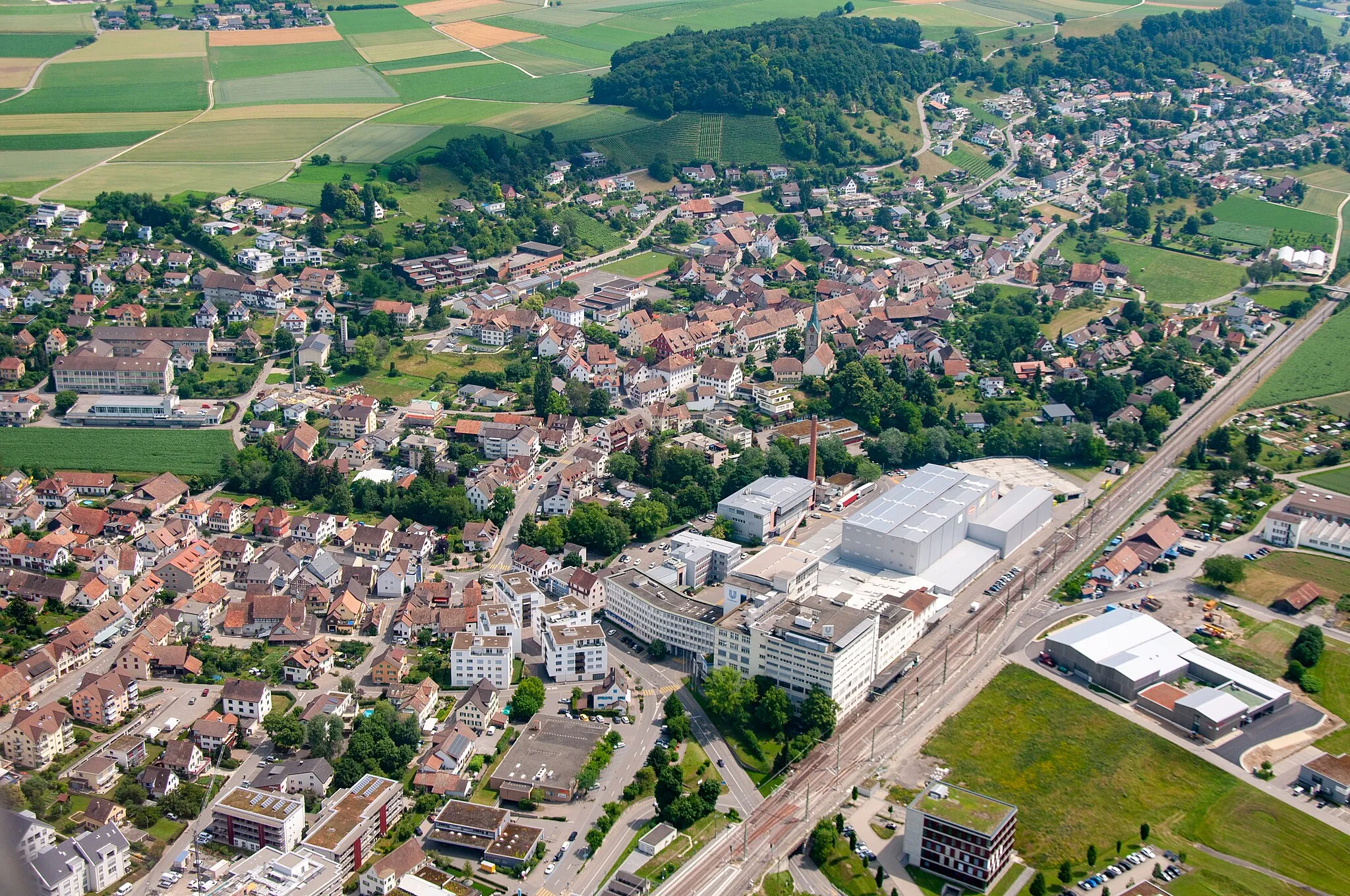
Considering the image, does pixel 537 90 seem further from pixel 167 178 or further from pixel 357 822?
pixel 357 822

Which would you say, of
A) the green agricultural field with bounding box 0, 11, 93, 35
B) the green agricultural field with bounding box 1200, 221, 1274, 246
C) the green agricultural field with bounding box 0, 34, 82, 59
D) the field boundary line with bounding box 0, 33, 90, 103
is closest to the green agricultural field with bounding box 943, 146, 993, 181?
the green agricultural field with bounding box 1200, 221, 1274, 246

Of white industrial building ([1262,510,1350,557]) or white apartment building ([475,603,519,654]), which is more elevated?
white apartment building ([475,603,519,654])

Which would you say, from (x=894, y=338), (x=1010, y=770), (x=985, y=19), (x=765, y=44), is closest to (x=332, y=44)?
(x=765, y=44)

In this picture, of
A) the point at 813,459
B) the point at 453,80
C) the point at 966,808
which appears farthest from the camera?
the point at 453,80

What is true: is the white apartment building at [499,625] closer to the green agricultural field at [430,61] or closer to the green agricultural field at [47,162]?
the green agricultural field at [47,162]

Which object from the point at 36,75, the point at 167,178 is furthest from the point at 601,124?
the point at 36,75

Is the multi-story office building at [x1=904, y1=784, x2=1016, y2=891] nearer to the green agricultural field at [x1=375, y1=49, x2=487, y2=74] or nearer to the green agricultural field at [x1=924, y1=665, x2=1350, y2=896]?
the green agricultural field at [x1=924, y1=665, x2=1350, y2=896]

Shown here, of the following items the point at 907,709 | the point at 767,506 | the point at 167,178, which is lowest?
the point at 907,709
